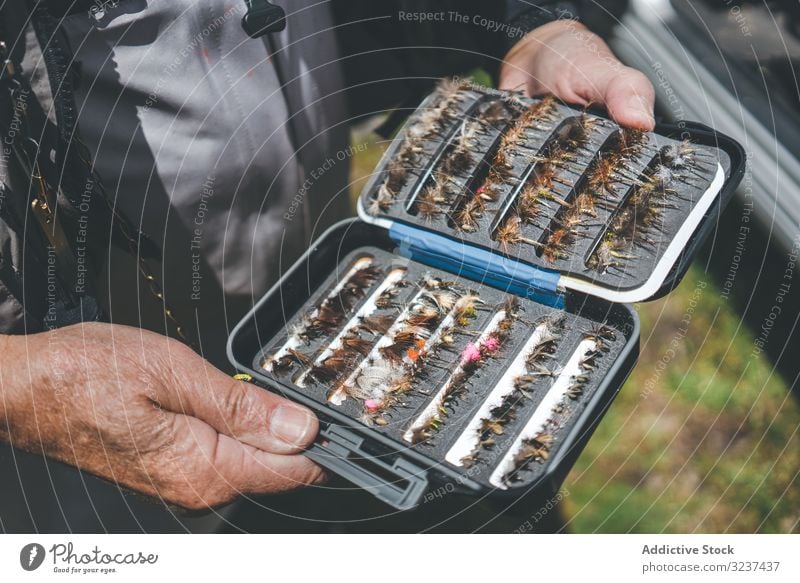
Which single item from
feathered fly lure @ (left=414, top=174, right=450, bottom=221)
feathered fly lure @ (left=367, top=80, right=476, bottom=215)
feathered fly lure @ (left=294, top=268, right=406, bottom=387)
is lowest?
feathered fly lure @ (left=294, top=268, right=406, bottom=387)

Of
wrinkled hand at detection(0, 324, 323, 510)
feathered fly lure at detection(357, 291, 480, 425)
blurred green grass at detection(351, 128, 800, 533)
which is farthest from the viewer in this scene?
blurred green grass at detection(351, 128, 800, 533)

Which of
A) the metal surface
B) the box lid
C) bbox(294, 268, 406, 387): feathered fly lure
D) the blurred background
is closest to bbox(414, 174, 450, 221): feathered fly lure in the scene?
the box lid

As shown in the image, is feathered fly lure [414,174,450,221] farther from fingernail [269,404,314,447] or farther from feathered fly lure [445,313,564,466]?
fingernail [269,404,314,447]

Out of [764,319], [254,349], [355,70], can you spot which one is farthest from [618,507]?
[355,70]

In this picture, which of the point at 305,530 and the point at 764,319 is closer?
the point at 305,530

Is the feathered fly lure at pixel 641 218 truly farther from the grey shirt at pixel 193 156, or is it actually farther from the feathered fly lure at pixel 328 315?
the grey shirt at pixel 193 156

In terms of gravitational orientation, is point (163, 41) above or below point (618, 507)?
above

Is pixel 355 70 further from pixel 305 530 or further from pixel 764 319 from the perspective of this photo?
pixel 764 319
